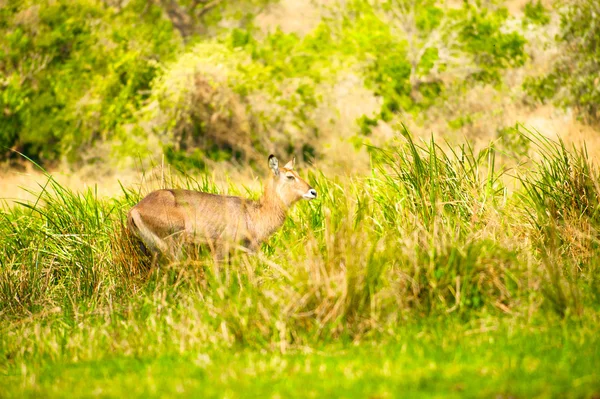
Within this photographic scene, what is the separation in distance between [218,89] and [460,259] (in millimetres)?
21499

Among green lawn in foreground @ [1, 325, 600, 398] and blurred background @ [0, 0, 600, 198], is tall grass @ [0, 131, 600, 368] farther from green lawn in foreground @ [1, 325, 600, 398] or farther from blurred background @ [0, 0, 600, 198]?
blurred background @ [0, 0, 600, 198]

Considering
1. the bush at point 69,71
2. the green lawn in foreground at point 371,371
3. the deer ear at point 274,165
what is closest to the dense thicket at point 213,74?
the bush at point 69,71

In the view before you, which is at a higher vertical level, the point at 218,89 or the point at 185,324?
the point at 218,89

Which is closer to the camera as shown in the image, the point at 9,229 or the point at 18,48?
the point at 9,229

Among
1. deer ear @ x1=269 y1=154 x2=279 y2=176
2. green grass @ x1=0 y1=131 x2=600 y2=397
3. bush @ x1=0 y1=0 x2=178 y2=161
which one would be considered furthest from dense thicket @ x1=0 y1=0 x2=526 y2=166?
green grass @ x1=0 y1=131 x2=600 y2=397

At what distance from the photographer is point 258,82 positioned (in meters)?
27.7

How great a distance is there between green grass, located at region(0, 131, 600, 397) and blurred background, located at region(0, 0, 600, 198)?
15.6m

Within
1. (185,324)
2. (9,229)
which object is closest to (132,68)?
(9,229)

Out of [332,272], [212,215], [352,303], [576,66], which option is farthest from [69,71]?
[352,303]

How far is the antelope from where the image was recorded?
892 cm

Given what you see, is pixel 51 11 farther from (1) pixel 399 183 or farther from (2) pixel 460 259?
(2) pixel 460 259

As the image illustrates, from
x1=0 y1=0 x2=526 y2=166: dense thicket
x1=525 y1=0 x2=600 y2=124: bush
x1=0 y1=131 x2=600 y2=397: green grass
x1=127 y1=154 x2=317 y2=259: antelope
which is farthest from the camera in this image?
x1=0 y1=0 x2=526 y2=166: dense thicket

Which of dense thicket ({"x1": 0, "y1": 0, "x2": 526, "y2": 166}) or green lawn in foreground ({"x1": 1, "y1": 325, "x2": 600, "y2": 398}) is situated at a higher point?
dense thicket ({"x1": 0, "y1": 0, "x2": 526, "y2": 166})

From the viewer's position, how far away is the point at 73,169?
2917 centimetres
